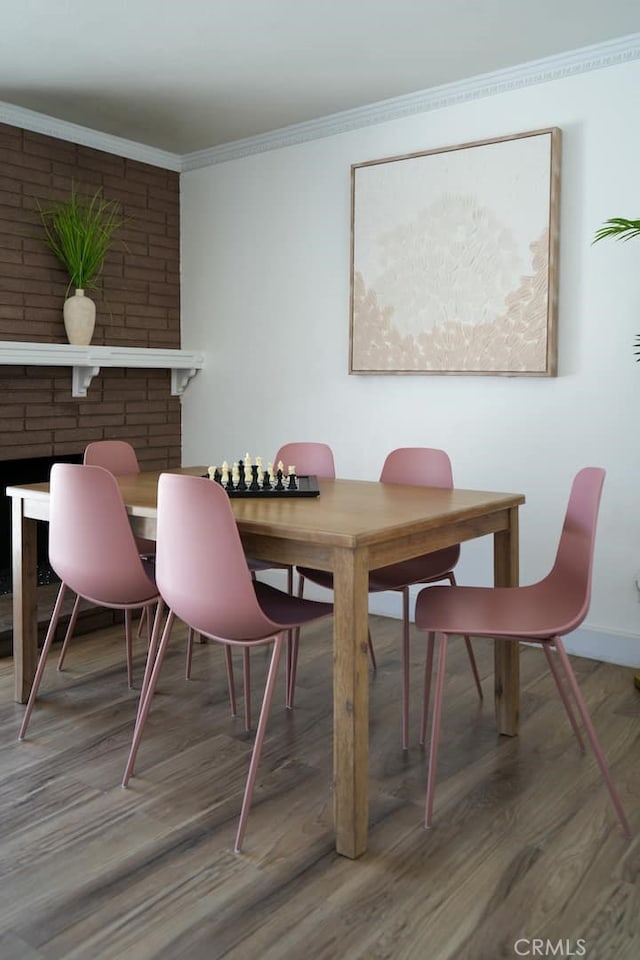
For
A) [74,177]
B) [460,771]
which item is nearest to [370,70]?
[74,177]

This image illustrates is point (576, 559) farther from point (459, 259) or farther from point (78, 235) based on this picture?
point (78, 235)

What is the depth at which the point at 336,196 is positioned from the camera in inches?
178

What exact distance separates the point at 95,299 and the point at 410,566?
267 centimetres

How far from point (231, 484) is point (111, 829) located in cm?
113

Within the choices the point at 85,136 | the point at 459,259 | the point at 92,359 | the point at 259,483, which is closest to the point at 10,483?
the point at 92,359

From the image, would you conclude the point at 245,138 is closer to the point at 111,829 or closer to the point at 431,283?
the point at 431,283

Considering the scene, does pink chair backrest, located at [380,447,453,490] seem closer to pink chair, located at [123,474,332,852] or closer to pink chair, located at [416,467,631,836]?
pink chair, located at [416,467,631,836]

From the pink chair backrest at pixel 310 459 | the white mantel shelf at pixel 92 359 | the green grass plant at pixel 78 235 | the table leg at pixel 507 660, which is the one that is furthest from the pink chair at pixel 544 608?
the green grass plant at pixel 78 235

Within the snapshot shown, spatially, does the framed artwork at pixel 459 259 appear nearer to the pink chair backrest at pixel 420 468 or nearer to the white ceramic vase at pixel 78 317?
the pink chair backrest at pixel 420 468

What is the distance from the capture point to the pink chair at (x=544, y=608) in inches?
89.8

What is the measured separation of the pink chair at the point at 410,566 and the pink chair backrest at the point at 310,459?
31cm

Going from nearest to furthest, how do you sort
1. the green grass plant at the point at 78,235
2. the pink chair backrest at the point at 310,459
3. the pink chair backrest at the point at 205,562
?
the pink chair backrest at the point at 205,562
the pink chair backrest at the point at 310,459
the green grass plant at the point at 78,235

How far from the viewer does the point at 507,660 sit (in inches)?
111

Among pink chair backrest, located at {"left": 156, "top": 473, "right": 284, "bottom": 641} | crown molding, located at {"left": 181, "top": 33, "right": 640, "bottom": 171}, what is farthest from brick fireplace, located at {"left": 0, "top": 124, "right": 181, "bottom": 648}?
pink chair backrest, located at {"left": 156, "top": 473, "right": 284, "bottom": 641}
